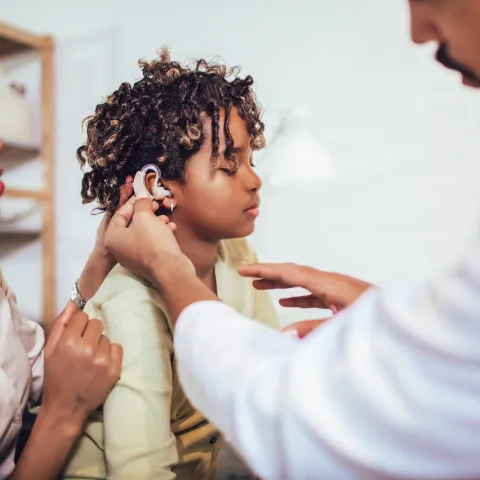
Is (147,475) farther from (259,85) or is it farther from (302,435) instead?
(259,85)

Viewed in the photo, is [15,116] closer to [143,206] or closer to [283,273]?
[143,206]

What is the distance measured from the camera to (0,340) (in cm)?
66

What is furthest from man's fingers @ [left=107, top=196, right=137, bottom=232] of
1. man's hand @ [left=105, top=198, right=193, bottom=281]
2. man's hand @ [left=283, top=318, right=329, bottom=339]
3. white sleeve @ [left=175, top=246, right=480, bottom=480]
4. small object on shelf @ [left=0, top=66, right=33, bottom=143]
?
small object on shelf @ [left=0, top=66, right=33, bottom=143]

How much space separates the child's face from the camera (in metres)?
0.74

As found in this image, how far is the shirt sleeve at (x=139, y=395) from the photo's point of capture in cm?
63

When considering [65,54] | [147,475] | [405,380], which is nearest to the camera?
[405,380]

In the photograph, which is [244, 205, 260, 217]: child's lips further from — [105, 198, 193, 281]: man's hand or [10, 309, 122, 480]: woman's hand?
[10, 309, 122, 480]: woman's hand

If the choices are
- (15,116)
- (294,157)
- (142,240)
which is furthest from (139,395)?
(15,116)

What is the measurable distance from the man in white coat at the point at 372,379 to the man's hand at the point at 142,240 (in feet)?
0.57

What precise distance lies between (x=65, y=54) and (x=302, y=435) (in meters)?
1.07

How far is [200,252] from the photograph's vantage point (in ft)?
2.60

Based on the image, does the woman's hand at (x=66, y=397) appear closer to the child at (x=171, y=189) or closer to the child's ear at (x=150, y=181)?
the child at (x=171, y=189)

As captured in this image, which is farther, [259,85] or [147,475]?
[259,85]

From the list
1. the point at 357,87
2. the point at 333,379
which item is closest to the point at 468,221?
the point at 357,87
